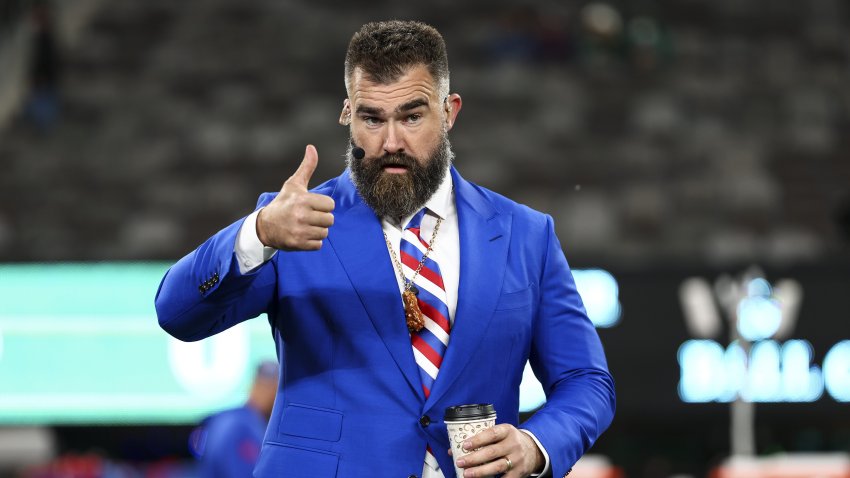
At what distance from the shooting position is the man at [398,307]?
101 inches

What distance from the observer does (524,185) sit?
11.4 meters

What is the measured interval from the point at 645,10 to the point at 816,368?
6457 mm

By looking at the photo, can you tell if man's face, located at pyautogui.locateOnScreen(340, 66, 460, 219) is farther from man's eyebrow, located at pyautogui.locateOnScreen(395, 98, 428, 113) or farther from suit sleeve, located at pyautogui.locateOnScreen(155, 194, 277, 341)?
suit sleeve, located at pyautogui.locateOnScreen(155, 194, 277, 341)

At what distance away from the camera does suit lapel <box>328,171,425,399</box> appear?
103 inches

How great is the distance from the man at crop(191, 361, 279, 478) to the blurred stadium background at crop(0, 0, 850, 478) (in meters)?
1.86

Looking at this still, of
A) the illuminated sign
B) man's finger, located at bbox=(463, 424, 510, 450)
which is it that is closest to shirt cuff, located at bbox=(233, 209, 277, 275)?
man's finger, located at bbox=(463, 424, 510, 450)

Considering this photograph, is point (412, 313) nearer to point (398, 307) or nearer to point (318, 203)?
point (398, 307)

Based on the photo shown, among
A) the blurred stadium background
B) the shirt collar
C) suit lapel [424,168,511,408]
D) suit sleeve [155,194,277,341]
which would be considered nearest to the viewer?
suit sleeve [155,194,277,341]

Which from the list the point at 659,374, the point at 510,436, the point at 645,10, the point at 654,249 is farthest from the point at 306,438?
the point at 645,10

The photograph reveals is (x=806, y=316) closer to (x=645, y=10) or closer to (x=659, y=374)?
(x=659, y=374)

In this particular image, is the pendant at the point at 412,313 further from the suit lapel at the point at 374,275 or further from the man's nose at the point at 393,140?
the man's nose at the point at 393,140

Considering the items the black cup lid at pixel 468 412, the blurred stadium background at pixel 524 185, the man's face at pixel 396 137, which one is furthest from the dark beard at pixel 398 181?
the blurred stadium background at pixel 524 185

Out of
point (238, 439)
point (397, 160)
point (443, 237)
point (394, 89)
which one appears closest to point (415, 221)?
point (443, 237)

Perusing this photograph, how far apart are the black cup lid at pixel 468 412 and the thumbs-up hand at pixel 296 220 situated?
1.24 ft
